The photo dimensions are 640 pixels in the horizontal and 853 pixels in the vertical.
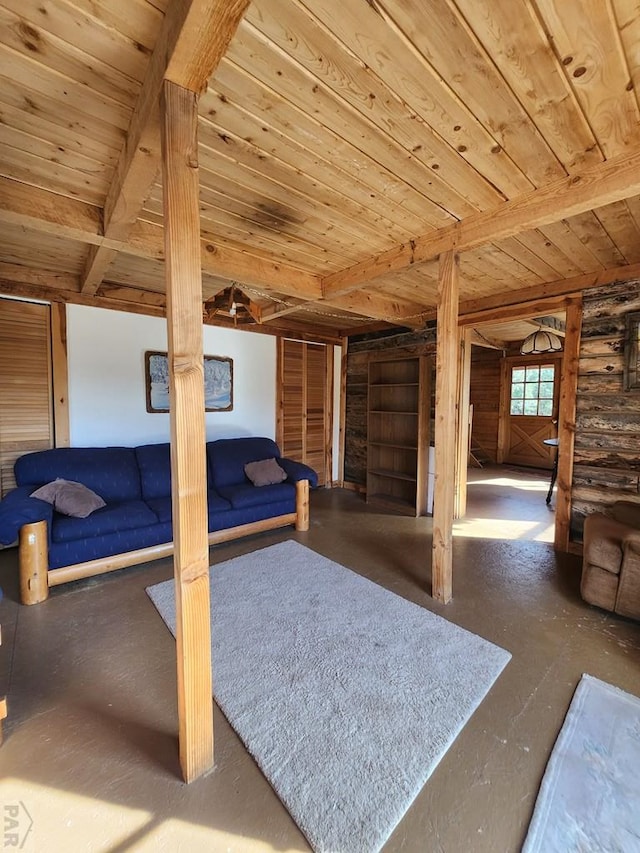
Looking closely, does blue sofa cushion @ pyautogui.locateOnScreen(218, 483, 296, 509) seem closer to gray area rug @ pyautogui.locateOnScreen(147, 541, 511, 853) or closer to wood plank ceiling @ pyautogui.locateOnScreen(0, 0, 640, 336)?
gray area rug @ pyautogui.locateOnScreen(147, 541, 511, 853)

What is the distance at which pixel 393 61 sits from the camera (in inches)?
45.0

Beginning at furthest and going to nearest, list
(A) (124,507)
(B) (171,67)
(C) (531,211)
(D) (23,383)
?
1. (D) (23,383)
2. (A) (124,507)
3. (C) (531,211)
4. (B) (171,67)

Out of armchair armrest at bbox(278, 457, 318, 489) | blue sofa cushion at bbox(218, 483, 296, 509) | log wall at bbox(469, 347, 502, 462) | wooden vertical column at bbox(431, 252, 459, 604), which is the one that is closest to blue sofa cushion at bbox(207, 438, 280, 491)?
blue sofa cushion at bbox(218, 483, 296, 509)

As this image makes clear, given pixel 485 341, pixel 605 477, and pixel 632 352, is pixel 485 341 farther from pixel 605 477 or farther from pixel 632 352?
pixel 605 477

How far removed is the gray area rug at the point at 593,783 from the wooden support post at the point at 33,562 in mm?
2755

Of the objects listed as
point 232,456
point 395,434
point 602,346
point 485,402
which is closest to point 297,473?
point 232,456

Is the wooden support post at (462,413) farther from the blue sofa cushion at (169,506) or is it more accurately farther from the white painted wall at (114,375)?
the white painted wall at (114,375)

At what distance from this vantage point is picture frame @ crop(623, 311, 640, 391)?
9.14 feet

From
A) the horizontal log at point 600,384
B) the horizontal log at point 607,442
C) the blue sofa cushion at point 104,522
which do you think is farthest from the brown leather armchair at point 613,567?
the blue sofa cushion at point 104,522

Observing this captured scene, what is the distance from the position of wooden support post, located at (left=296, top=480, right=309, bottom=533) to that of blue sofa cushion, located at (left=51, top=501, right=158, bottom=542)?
1.37m

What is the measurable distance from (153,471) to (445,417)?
2.72 metres

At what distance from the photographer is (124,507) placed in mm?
2924

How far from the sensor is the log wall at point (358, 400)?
4949mm

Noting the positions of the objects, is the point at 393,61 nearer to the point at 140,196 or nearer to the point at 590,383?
the point at 140,196
